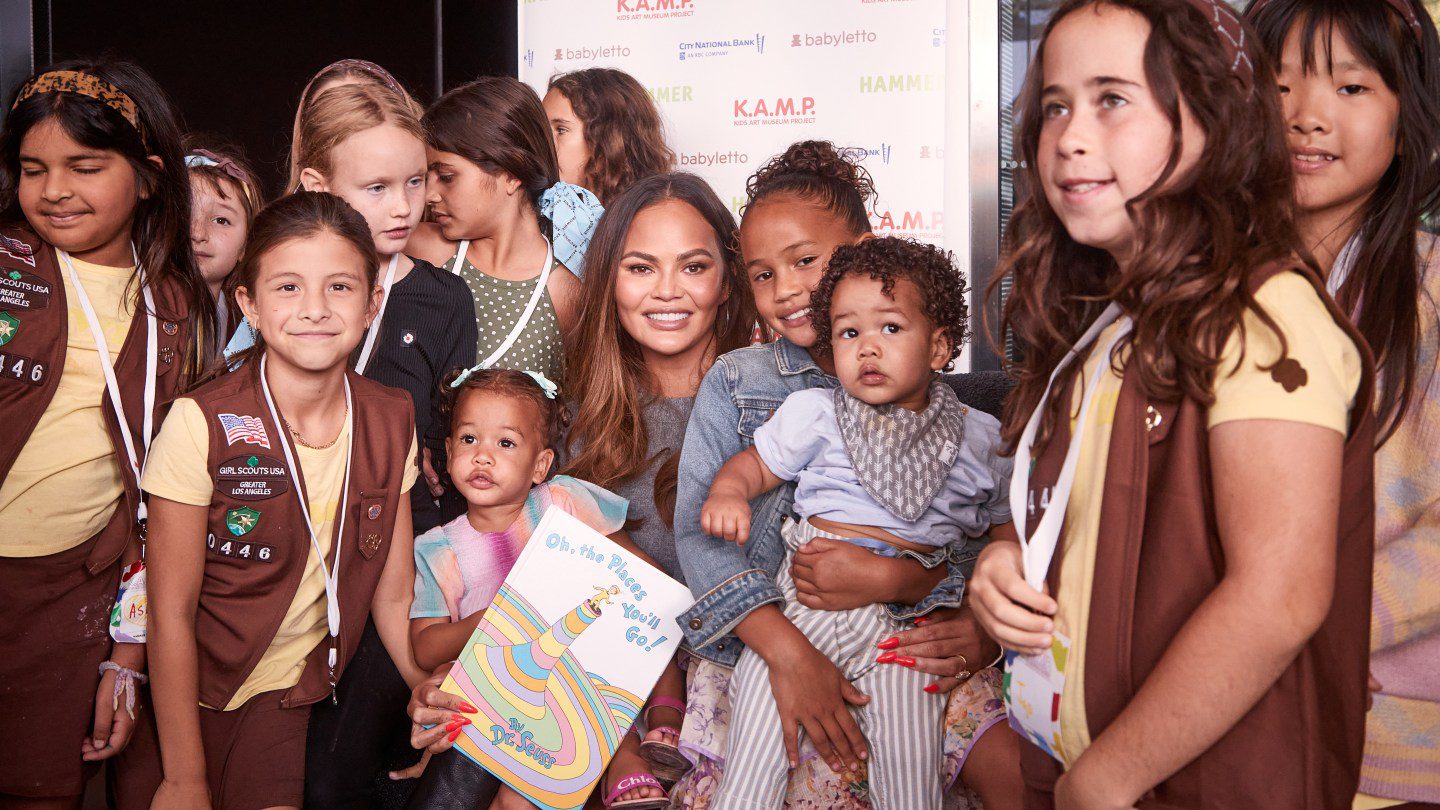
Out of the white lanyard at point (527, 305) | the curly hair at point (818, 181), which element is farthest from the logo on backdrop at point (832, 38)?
the curly hair at point (818, 181)

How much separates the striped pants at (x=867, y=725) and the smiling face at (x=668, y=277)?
2.90ft

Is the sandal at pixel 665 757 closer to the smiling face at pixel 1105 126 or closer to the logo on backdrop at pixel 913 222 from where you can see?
the smiling face at pixel 1105 126

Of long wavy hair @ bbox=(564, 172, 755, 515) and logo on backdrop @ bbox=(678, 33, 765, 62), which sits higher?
logo on backdrop @ bbox=(678, 33, 765, 62)

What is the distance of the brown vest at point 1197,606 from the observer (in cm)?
126

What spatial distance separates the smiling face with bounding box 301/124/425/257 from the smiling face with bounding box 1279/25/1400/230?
6.84 ft

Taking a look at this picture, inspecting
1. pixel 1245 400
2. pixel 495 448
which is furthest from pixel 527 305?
pixel 1245 400

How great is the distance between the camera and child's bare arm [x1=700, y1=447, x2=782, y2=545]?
2.02 m

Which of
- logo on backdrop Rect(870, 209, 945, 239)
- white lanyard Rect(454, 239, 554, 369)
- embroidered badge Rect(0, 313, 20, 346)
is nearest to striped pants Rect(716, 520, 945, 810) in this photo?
white lanyard Rect(454, 239, 554, 369)

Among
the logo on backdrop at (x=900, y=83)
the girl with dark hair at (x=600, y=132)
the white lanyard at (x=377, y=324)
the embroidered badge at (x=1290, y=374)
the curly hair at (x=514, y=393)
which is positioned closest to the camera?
the embroidered badge at (x=1290, y=374)

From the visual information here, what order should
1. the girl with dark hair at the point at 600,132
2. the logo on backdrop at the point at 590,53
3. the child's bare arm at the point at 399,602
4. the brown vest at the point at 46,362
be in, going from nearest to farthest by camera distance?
the brown vest at the point at 46,362 → the child's bare arm at the point at 399,602 → the girl with dark hair at the point at 600,132 → the logo on backdrop at the point at 590,53

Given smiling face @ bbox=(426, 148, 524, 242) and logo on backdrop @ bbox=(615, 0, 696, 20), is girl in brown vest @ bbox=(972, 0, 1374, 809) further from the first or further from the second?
logo on backdrop @ bbox=(615, 0, 696, 20)

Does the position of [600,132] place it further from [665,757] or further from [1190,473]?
[1190,473]

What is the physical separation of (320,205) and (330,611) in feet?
2.83

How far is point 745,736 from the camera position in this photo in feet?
6.50
